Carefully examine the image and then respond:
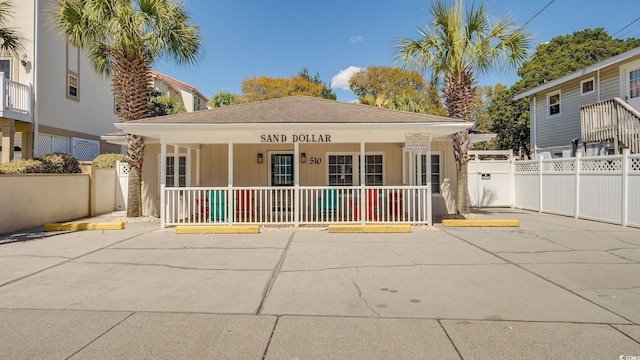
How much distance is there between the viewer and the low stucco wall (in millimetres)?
9197

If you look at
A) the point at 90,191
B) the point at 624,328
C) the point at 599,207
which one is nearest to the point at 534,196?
the point at 599,207

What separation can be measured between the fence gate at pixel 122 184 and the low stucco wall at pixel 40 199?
1565 mm

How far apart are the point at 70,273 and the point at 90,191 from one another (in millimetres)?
7909

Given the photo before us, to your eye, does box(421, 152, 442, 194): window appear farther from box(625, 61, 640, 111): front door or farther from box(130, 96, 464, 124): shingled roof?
box(625, 61, 640, 111): front door

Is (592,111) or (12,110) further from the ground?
(592,111)

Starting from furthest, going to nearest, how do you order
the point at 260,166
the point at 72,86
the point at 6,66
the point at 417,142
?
the point at 72,86, the point at 6,66, the point at 260,166, the point at 417,142

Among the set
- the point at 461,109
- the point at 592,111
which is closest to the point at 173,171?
the point at 461,109

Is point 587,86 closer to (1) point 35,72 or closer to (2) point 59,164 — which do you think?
(2) point 59,164

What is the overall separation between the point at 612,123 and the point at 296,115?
12069mm

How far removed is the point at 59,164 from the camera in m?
12.8

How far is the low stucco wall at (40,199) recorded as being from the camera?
9197mm

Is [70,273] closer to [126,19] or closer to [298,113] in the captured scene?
[298,113]

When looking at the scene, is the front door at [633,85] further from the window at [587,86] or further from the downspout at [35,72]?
the downspout at [35,72]

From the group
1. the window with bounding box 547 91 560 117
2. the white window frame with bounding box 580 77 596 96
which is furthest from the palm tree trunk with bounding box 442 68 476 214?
the window with bounding box 547 91 560 117
